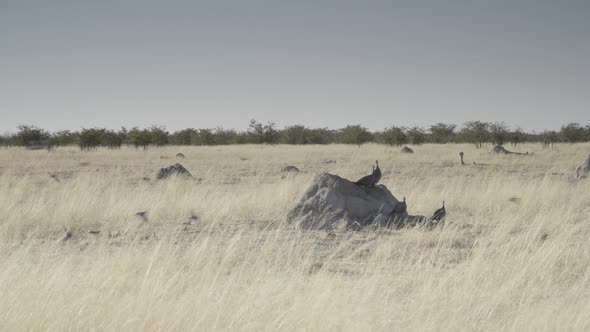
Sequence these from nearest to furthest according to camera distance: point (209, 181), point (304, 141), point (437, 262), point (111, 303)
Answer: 1. point (111, 303)
2. point (437, 262)
3. point (209, 181)
4. point (304, 141)

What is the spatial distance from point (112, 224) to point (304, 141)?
5712cm

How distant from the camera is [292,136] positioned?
207ft

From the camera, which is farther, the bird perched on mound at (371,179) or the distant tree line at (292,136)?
the distant tree line at (292,136)

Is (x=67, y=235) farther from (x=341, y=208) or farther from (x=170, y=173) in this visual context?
(x=170, y=173)

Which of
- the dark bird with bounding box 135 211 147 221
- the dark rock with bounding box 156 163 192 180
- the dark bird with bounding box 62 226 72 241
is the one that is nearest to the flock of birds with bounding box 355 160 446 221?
the dark bird with bounding box 135 211 147 221

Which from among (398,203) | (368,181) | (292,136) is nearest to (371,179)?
(368,181)

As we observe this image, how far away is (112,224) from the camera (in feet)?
26.4

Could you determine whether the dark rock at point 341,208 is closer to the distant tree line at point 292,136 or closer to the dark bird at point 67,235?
the dark bird at point 67,235

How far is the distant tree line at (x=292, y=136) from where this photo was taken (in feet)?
151

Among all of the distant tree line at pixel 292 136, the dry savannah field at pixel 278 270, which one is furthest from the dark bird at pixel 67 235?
the distant tree line at pixel 292 136

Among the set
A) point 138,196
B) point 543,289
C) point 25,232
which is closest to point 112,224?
point 25,232

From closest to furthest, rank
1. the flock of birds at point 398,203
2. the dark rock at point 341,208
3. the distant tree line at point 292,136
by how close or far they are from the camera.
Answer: the dark rock at point 341,208, the flock of birds at point 398,203, the distant tree line at point 292,136

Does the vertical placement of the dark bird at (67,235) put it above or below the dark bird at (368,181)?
below

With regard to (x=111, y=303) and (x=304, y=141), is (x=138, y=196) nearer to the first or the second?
(x=111, y=303)
